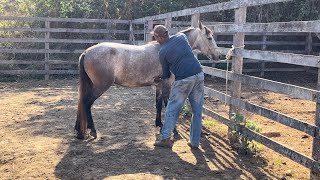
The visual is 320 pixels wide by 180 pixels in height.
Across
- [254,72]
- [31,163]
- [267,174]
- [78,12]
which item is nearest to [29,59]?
[78,12]

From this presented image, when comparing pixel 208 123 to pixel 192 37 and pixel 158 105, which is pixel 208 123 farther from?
pixel 192 37

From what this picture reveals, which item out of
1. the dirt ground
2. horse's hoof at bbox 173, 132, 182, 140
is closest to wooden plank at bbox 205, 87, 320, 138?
the dirt ground

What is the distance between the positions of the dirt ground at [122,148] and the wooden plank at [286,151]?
33 cm

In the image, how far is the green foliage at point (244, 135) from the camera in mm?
5031

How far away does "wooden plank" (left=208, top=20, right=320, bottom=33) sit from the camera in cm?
364

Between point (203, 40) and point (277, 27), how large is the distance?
81.0 inches

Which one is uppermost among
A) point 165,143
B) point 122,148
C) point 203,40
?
point 203,40

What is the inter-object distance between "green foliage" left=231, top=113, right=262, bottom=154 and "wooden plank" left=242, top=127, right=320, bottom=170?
0.27 feet

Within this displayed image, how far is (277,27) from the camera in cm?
421

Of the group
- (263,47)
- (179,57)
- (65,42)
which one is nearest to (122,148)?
(179,57)

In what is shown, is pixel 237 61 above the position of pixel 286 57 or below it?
below

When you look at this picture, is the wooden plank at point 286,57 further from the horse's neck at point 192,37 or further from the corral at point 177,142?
the horse's neck at point 192,37

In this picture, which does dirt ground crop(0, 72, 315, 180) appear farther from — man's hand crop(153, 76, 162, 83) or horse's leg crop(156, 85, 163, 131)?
man's hand crop(153, 76, 162, 83)

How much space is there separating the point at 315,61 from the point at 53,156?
11.5 feet
